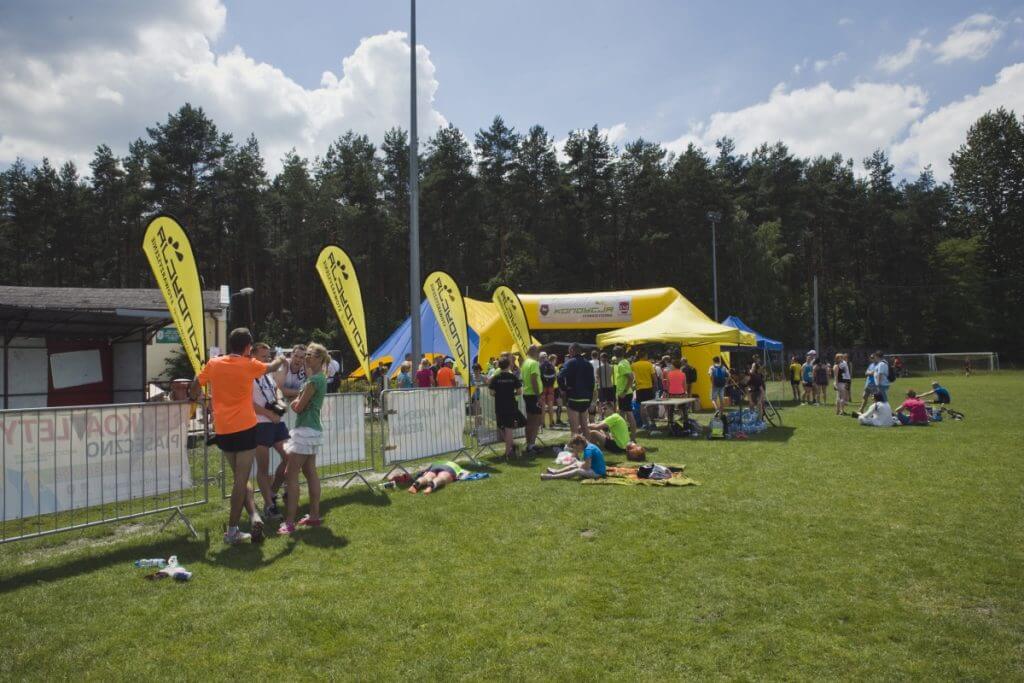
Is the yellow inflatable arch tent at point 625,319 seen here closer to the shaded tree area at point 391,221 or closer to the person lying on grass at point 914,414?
the person lying on grass at point 914,414

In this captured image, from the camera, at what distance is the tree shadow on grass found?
15.6ft


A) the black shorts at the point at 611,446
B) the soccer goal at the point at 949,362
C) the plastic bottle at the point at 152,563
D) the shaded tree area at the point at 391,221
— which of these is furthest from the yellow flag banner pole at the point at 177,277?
the soccer goal at the point at 949,362

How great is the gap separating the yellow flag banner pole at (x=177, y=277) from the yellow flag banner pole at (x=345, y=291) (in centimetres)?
235

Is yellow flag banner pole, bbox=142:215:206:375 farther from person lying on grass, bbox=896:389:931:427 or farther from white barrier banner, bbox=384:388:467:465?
person lying on grass, bbox=896:389:931:427

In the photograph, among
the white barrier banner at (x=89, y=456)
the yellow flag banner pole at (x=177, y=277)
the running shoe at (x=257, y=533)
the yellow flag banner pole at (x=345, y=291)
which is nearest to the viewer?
the white barrier banner at (x=89, y=456)

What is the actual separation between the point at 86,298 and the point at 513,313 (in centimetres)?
1775

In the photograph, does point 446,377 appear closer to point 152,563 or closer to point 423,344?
point 423,344

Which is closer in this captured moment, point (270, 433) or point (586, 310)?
point (270, 433)

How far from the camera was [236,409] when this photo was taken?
5465mm

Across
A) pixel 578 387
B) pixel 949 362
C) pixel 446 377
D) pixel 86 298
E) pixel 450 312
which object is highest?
pixel 86 298

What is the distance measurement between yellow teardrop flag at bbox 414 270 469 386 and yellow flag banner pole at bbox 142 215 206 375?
500 centimetres

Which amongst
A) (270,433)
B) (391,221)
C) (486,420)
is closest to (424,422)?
(486,420)

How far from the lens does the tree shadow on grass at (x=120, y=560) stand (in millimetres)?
4754

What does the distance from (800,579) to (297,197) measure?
142 feet
